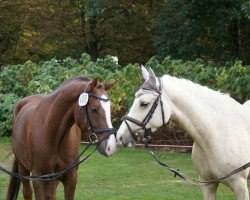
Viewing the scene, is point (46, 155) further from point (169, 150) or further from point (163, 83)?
point (169, 150)

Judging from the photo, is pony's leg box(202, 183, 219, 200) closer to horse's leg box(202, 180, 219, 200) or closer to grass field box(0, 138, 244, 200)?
horse's leg box(202, 180, 219, 200)

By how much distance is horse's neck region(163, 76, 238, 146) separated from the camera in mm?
4723

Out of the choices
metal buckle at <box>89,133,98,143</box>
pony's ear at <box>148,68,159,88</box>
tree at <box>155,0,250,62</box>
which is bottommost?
tree at <box>155,0,250,62</box>

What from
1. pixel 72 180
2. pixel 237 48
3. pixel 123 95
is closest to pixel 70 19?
pixel 237 48

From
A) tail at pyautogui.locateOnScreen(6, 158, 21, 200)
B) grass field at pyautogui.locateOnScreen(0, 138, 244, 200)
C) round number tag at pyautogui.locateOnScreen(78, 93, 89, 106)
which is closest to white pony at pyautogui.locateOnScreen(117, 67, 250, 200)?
round number tag at pyautogui.locateOnScreen(78, 93, 89, 106)

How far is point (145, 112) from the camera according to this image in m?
4.65

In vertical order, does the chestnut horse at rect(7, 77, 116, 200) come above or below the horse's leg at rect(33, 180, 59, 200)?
above

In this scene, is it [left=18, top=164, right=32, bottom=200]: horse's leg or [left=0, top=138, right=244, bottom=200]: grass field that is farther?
[left=0, top=138, right=244, bottom=200]: grass field

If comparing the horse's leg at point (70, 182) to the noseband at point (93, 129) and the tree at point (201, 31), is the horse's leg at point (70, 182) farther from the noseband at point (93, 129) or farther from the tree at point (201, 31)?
the tree at point (201, 31)

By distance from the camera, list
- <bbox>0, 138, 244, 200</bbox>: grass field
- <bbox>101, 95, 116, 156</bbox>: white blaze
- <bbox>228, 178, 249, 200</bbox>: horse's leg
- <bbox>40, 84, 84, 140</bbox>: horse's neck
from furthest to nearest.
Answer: <bbox>0, 138, 244, 200</bbox>: grass field, <bbox>40, 84, 84, 140</bbox>: horse's neck, <bbox>228, 178, 249, 200</bbox>: horse's leg, <bbox>101, 95, 116, 156</bbox>: white blaze

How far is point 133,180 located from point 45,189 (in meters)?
3.62

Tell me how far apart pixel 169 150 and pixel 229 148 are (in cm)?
633

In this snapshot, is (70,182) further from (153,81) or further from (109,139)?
(153,81)

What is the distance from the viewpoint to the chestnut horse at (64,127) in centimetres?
464
